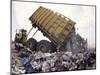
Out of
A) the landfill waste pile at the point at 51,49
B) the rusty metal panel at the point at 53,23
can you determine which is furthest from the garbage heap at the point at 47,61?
the rusty metal panel at the point at 53,23

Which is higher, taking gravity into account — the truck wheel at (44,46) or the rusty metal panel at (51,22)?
the rusty metal panel at (51,22)

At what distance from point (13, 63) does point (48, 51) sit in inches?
15.6

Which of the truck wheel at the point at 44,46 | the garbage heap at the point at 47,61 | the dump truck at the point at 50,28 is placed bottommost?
the garbage heap at the point at 47,61

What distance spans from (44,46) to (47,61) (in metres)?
0.17

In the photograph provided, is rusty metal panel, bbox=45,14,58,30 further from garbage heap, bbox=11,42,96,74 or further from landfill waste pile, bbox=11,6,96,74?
garbage heap, bbox=11,42,96,74

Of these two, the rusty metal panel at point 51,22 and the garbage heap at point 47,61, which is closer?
the garbage heap at point 47,61

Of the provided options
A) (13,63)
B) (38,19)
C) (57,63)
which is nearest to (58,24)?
(38,19)

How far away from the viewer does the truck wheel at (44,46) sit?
214 cm

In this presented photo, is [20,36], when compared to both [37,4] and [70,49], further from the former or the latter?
[70,49]

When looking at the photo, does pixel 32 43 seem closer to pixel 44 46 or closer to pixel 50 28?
pixel 44 46

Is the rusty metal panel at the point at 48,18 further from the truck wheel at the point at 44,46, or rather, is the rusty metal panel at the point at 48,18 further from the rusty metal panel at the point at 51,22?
the truck wheel at the point at 44,46

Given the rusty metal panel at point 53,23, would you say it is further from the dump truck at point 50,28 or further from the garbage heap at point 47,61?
the garbage heap at point 47,61

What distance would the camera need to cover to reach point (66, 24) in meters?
2.24

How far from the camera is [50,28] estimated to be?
2.18 meters
